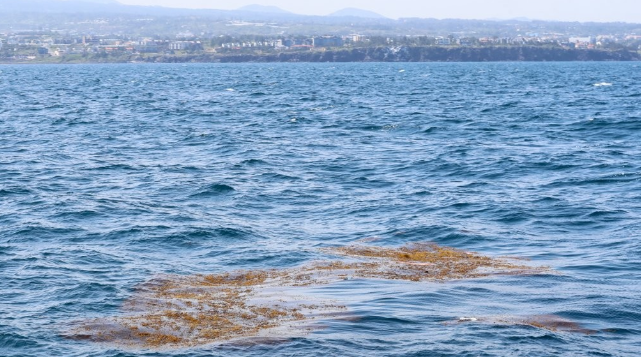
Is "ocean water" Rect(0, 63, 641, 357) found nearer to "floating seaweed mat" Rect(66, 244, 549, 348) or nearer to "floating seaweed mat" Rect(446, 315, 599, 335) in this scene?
"floating seaweed mat" Rect(446, 315, 599, 335)

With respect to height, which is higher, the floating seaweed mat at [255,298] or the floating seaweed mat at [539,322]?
the floating seaweed mat at [539,322]

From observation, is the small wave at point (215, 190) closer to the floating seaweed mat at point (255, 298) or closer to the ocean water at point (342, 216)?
the ocean water at point (342, 216)

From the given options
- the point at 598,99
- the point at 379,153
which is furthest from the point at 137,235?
the point at 598,99

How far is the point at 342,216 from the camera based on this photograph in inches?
966

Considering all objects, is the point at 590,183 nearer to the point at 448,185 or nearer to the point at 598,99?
the point at 448,185

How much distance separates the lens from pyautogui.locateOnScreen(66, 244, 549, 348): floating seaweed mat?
14.0 metres

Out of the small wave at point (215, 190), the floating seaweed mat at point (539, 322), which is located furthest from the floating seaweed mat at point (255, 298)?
the small wave at point (215, 190)

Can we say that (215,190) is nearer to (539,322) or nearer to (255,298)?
(255,298)

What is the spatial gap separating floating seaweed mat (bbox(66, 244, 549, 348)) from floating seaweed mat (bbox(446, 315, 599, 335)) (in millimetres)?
2265

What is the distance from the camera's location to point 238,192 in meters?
28.5

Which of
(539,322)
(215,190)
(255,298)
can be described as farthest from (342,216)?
(539,322)

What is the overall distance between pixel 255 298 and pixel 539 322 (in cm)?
493

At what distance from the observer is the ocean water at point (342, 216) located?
555 inches

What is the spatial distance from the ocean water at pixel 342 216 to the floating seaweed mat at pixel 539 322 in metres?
0.20
